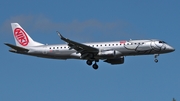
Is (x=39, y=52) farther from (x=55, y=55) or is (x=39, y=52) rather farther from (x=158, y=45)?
(x=158, y=45)

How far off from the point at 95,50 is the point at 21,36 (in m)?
15.9

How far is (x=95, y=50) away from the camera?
86.6 meters

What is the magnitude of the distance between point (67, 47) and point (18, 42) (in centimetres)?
1076

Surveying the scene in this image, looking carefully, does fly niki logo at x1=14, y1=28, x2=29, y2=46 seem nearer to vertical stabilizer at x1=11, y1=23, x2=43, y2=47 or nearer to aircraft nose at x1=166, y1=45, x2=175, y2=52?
vertical stabilizer at x1=11, y1=23, x2=43, y2=47

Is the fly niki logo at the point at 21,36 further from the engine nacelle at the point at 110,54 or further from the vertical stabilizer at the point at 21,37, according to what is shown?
the engine nacelle at the point at 110,54

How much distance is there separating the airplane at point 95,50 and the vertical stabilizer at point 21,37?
122mm

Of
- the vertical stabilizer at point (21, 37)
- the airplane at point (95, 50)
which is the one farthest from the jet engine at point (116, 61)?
the vertical stabilizer at point (21, 37)

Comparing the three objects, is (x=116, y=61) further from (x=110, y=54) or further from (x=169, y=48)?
(x=169, y=48)

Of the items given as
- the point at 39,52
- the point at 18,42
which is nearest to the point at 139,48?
the point at 39,52

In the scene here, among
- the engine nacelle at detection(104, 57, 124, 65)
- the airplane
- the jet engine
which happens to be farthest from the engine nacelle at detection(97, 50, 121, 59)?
the engine nacelle at detection(104, 57, 124, 65)

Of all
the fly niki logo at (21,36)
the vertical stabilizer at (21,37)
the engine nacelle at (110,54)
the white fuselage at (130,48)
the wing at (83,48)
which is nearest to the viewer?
the white fuselage at (130,48)

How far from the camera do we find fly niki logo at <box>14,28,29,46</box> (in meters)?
95.7

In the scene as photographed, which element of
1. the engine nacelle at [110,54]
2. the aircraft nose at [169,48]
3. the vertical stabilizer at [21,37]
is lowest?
the engine nacelle at [110,54]

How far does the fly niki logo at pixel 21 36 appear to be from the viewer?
9569 cm
